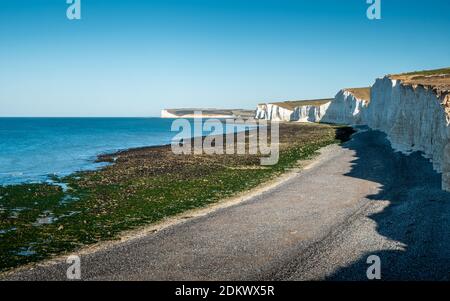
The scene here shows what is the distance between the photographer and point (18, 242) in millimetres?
16391

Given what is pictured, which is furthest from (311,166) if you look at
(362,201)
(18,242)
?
(18,242)

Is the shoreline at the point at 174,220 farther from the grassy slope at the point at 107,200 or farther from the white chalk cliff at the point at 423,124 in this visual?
the white chalk cliff at the point at 423,124

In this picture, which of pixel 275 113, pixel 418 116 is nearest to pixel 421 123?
pixel 418 116

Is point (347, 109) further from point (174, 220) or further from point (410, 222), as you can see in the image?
point (174, 220)

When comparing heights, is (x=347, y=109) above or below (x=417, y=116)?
above

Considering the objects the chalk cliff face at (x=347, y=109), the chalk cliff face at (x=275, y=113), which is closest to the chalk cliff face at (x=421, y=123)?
the chalk cliff face at (x=347, y=109)

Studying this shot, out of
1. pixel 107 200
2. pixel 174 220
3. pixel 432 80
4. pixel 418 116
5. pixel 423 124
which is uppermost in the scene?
pixel 432 80

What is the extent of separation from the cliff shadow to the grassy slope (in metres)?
9.23

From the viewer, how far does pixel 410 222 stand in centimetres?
1672

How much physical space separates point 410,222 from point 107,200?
17028mm

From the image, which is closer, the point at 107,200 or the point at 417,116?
the point at 107,200

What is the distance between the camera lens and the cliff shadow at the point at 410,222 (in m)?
12.1
